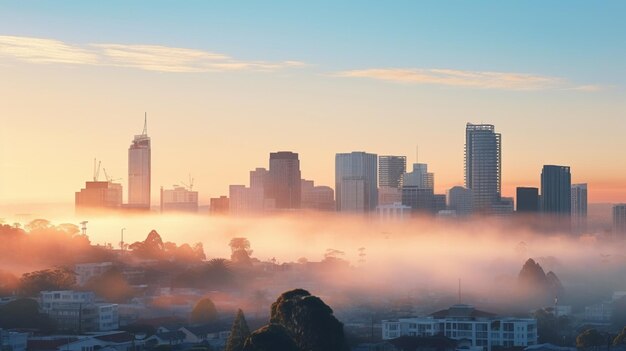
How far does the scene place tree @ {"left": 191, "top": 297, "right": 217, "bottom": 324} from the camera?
91.4m

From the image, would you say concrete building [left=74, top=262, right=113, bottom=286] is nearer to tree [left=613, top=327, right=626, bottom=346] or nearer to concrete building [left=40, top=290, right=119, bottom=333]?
concrete building [left=40, top=290, right=119, bottom=333]

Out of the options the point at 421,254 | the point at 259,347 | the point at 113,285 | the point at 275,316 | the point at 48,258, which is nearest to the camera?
→ the point at 259,347

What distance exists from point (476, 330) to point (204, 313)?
20064 mm

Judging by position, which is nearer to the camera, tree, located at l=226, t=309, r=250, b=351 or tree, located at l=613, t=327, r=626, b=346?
tree, located at l=226, t=309, r=250, b=351

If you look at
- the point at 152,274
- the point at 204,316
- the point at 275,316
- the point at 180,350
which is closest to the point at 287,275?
the point at 152,274

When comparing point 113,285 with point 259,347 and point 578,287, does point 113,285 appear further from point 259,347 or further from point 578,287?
point 259,347

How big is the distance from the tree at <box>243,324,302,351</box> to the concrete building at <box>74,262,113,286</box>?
6415cm

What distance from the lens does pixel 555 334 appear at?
89.0 metres

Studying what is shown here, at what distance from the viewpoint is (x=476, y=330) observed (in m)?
80.8

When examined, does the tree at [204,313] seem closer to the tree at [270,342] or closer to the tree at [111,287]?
the tree at [111,287]

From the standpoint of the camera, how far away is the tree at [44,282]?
10119 centimetres

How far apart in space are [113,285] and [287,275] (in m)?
29.2

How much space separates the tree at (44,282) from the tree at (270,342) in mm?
51252

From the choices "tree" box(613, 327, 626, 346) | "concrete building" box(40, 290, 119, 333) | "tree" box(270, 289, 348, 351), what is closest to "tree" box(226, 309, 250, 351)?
"tree" box(270, 289, 348, 351)
